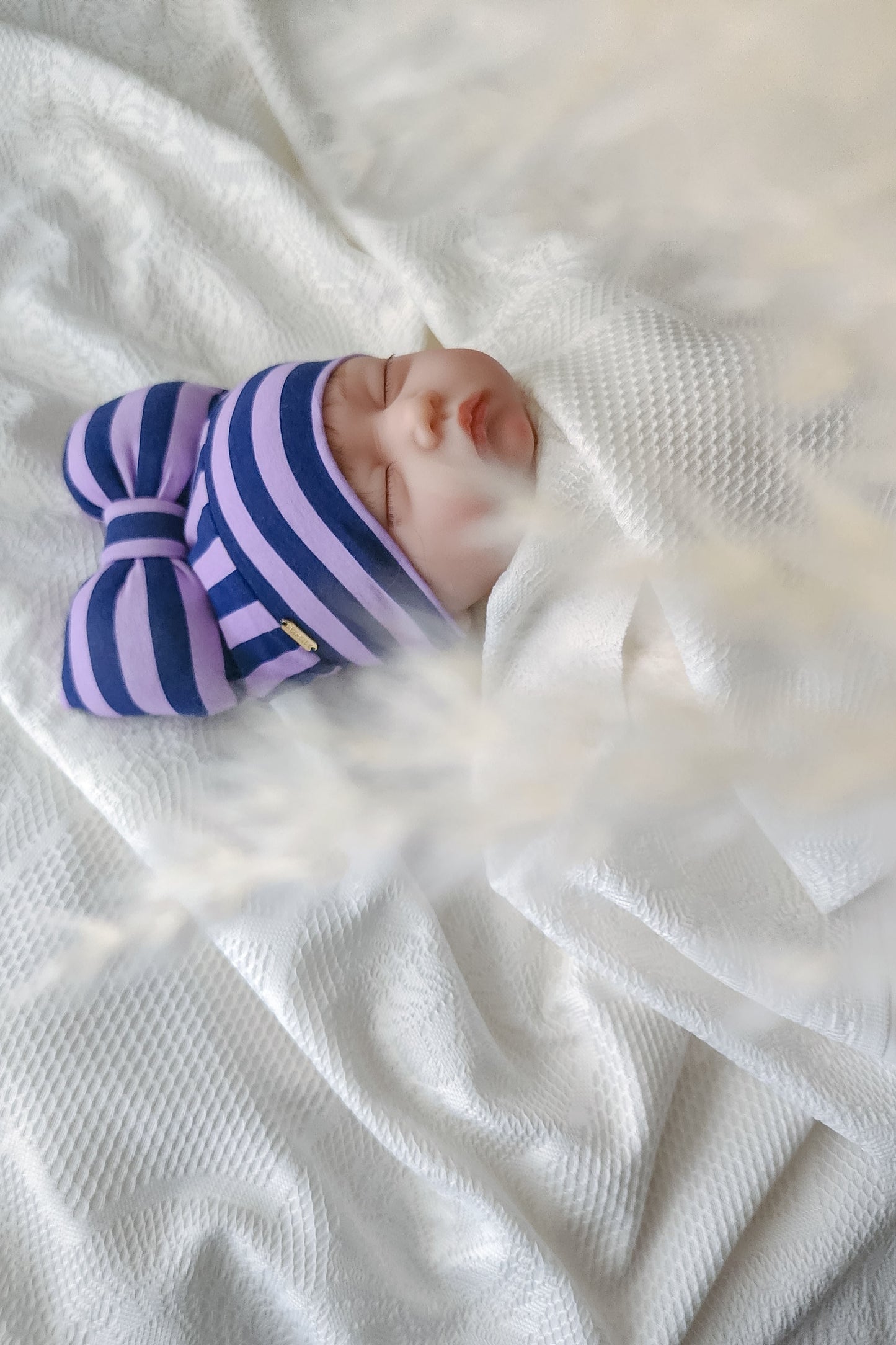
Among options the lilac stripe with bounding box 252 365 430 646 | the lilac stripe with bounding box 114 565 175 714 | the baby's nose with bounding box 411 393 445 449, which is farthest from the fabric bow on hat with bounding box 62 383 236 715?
the baby's nose with bounding box 411 393 445 449

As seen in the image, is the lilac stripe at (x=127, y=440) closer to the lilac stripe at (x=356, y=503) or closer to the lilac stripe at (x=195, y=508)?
the lilac stripe at (x=195, y=508)

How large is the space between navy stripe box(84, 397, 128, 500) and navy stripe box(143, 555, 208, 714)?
0.10 meters

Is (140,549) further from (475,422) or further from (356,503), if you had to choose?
(475,422)

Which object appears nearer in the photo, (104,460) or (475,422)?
(475,422)

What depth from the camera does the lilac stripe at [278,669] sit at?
0.77m

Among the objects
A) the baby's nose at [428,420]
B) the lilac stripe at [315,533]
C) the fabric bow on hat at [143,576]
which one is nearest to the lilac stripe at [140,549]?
the fabric bow on hat at [143,576]

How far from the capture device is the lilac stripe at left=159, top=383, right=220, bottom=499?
2.71 ft

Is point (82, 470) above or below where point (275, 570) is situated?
above

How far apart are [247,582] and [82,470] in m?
0.19

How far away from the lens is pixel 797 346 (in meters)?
0.46

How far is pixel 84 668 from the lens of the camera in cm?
73

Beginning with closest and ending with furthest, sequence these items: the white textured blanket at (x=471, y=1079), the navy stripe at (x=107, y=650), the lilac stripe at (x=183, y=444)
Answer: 1. the white textured blanket at (x=471, y=1079)
2. the navy stripe at (x=107, y=650)
3. the lilac stripe at (x=183, y=444)

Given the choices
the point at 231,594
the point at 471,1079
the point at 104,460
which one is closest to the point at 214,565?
the point at 231,594

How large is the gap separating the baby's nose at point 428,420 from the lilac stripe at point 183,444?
0.72 feet
